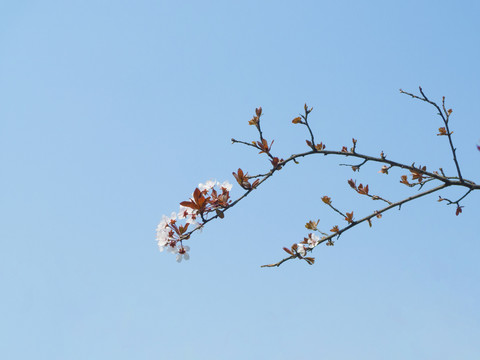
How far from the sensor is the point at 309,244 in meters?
Answer: 3.78

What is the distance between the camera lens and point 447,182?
3.46 metres

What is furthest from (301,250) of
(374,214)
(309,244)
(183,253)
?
(183,253)

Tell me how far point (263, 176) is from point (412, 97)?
1445mm

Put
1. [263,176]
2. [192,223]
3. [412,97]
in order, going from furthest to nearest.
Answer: [412,97] → [192,223] → [263,176]

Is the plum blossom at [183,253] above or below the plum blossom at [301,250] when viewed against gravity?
above

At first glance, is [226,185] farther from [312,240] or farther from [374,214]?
[374,214]

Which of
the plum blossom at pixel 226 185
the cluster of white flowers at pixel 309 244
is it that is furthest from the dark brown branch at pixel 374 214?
the plum blossom at pixel 226 185

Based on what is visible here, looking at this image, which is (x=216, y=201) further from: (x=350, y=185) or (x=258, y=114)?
(x=350, y=185)

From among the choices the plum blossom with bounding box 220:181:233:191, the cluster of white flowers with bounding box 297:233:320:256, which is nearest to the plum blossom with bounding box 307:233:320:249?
the cluster of white flowers with bounding box 297:233:320:256

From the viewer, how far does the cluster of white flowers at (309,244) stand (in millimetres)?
3709

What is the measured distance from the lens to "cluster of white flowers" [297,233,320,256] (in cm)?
371

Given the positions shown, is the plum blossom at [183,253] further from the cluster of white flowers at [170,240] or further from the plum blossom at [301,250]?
the plum blossom at [301,250]

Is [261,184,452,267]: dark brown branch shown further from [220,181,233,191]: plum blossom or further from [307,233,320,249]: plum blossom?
[220,181,233,191]: plum blossom

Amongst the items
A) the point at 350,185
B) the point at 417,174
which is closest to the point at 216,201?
the point at 350,185
